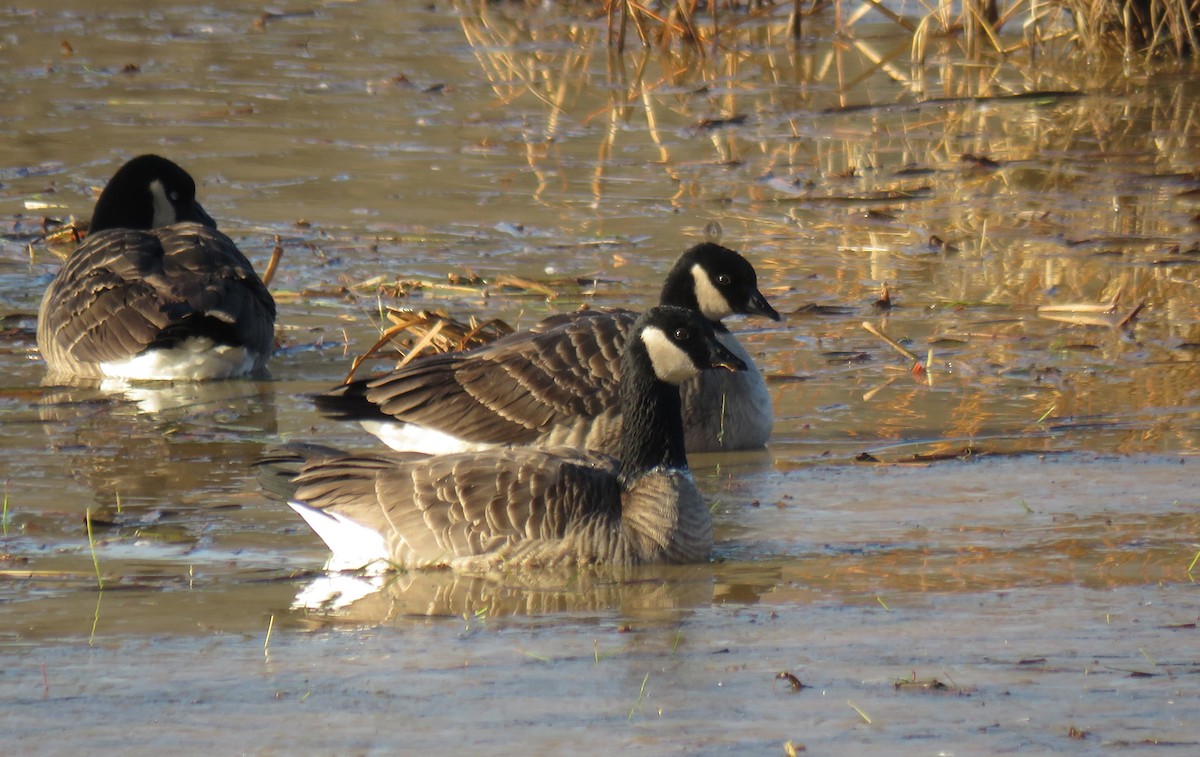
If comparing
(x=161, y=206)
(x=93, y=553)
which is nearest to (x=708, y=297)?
(x=93, y=553)

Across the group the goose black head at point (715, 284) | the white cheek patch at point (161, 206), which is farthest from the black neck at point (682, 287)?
the white cheek patch at point (161, 206)

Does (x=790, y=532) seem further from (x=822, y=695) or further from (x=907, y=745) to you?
(x=907, y=745)

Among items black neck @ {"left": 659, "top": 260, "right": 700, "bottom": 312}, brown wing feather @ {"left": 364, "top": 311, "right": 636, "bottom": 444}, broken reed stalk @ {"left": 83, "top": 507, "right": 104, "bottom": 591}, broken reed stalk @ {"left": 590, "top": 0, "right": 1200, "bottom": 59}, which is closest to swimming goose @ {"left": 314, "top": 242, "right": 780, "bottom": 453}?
brown wing feather @ {"left": 364, "top": 311, "right": 636, "bottom": 444}

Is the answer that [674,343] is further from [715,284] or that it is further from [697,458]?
[715,284]

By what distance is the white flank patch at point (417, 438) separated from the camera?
323 inches

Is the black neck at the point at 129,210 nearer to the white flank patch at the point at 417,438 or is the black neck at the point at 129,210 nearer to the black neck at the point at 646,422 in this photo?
the white flank patch at the point at 417,438

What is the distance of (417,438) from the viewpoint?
8.26 metres

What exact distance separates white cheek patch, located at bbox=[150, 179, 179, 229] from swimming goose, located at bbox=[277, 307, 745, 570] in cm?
424

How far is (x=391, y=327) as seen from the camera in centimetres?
947

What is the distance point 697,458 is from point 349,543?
2253 millimetres

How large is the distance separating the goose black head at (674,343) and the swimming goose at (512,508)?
0.52 ft

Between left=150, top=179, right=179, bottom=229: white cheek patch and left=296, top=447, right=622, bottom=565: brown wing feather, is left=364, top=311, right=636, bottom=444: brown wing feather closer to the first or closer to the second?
left=296, top=447, right=622, bottom=565: brown wing feather

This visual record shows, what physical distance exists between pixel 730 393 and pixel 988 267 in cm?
338

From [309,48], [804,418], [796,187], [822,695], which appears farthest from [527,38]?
[822,695]
